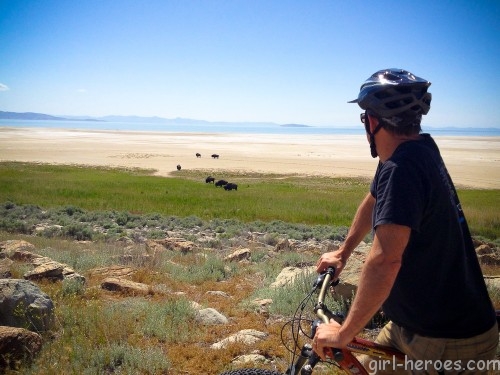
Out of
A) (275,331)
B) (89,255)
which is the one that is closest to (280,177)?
(89,255)

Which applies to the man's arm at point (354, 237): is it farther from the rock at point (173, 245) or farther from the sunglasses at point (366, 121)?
the rock at point (173, 245)

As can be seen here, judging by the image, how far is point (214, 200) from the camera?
80.6ft

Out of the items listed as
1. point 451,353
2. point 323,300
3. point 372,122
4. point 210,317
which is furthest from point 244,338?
point 372,122

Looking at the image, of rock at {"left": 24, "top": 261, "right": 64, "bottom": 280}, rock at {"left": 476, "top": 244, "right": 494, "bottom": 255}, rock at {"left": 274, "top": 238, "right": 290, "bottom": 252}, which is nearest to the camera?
rock at {"left": 24, "top": 261, "right": 64, "bottom": 280}

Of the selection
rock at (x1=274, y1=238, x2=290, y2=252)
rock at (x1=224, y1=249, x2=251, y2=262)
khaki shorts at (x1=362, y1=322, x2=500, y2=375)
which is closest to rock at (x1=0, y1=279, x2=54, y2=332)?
khaki shorts at (x1=362, y1=322, x2=500, y2=375)

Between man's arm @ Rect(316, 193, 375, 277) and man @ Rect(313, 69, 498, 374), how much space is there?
1.81ft

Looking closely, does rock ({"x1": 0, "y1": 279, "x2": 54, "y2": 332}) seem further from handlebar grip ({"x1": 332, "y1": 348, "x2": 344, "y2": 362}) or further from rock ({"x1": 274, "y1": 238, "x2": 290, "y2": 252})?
rock ({"x1": 274, "y1": 238, "x2": 290, "y2": 252})

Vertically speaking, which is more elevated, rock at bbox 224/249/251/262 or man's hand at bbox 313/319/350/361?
man's hand at bbox 313/319/350/361

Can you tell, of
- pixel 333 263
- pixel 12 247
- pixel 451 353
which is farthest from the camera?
pixel 12 247

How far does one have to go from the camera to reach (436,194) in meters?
1.94

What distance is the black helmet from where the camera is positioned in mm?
2172

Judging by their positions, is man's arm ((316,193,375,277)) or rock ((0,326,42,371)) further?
rock ((0,326,42,371))

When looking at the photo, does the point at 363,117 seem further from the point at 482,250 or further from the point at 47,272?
the point at 482,250

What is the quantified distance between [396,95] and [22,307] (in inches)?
178
